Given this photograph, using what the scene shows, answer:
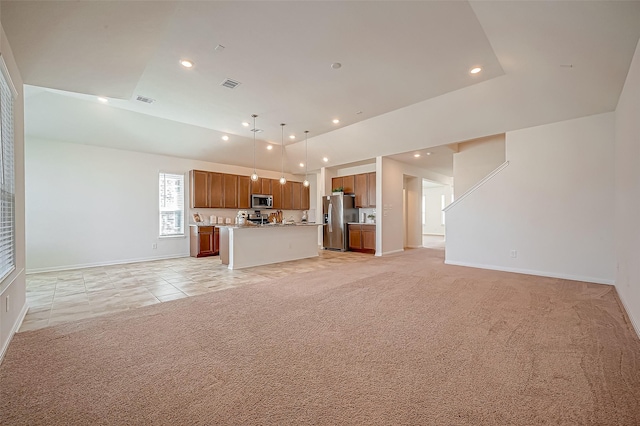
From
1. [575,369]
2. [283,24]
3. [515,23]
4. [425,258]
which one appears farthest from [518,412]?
[425,258]

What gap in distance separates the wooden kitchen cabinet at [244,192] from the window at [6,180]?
5.78 metres

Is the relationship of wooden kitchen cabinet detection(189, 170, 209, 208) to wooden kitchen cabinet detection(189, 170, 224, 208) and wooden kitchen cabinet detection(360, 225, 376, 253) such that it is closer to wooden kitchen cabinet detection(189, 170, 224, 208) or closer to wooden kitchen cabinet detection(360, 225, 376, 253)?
wooden kitchen cabinet detection(189, 170, 224, 208)

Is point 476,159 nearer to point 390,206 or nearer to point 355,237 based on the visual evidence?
point 390,206

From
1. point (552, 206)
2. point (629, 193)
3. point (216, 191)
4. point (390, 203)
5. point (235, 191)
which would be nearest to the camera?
point (629, 193)

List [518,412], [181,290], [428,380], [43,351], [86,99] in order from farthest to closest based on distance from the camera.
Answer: [86,99] < [181,290] < [43,351] < [428,380] < [518,412]

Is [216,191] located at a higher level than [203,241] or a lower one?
higher

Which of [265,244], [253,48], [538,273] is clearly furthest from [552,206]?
[265,244]

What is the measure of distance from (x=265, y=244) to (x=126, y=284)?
8.75ft

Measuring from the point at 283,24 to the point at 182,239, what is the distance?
646cm

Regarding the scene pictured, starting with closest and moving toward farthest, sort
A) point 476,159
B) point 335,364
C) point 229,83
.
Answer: point 335,364 → point 229,83 → point 476,159

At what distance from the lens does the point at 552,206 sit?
485 centimetres

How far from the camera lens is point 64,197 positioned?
5855mm

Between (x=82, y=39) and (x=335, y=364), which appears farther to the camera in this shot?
(x=82, y=39)

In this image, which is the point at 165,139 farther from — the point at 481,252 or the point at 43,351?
the point at 481,252
